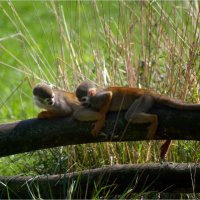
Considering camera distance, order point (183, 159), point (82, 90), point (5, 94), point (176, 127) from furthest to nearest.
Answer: point (5, 94) < point (183, 159) < point (82, 90) < point (176, 127)

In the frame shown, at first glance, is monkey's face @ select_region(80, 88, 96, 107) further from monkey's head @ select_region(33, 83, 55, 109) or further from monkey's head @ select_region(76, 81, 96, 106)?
monkey's head @ select_region(33, 83, 55, 109)

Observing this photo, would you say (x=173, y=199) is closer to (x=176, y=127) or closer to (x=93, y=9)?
(x=176, y=127)

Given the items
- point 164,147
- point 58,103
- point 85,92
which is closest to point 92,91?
point 85,92

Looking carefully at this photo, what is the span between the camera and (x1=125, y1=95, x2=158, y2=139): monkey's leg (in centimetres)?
557

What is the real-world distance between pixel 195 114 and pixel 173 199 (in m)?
1.12

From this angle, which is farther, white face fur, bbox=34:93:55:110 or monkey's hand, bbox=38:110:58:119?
white face fur, bbox=34:93:55:110

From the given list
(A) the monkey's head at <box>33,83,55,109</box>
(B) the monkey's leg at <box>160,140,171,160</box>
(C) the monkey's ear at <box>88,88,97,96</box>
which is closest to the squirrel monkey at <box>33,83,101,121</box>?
(A) the monkey's head at <box>33,83,55,109</box>

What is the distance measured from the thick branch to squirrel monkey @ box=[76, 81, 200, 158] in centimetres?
5

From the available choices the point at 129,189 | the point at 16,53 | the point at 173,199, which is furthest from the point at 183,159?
the point at 16,53

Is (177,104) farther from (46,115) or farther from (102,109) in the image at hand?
(46,115)

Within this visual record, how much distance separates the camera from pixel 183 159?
6621 mm

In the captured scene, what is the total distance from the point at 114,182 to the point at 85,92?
77 centimetres

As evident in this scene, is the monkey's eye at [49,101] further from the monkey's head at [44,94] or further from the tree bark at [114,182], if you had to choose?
the tree bark at [114,182]

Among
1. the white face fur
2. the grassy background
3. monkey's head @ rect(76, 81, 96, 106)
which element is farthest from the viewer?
the grassy background
